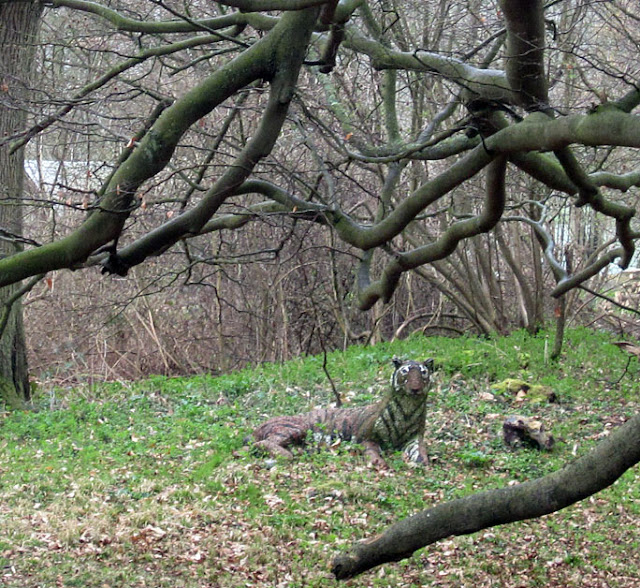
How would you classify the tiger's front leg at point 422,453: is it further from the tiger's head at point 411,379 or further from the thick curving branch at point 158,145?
the thick curving branch at point 158,145

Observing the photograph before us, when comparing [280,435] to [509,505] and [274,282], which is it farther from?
[274,282]

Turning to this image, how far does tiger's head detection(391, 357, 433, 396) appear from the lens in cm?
869

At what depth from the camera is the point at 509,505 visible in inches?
163

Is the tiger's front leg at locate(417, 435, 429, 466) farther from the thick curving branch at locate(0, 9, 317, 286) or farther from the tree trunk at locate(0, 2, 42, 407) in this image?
the tree trunk at locate(0, 2, 42, 407)

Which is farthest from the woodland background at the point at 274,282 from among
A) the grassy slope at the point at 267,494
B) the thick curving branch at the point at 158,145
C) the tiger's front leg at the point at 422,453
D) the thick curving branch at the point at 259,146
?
the thick curving branch at the point at 158,145

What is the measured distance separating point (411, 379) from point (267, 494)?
204 cm

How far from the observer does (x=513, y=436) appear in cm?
910

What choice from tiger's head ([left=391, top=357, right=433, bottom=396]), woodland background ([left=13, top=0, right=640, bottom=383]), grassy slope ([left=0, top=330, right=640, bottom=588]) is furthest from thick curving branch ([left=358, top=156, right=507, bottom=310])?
woodland background ([left=13, top=0, right=640, bottom=383])

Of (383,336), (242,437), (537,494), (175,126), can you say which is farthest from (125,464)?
(383,336)

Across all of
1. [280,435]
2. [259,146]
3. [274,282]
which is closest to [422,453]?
A: [280,435]

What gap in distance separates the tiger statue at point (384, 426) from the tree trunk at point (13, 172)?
464 cm

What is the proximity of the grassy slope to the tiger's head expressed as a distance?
2.42 feet

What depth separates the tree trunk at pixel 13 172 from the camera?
11.4 m

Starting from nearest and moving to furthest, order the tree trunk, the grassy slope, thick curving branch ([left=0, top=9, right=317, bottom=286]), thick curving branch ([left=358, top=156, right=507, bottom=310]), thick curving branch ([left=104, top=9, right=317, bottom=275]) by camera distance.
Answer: thick curving branch ([left=0, top=9, right=317, bottom=286]), thick curving branch ([left=104, top=9, right=317, bottom=275]), the grassy slope, thick curving branch ([left=358, top=156, right=507, bottom=310]), the tree trunk
